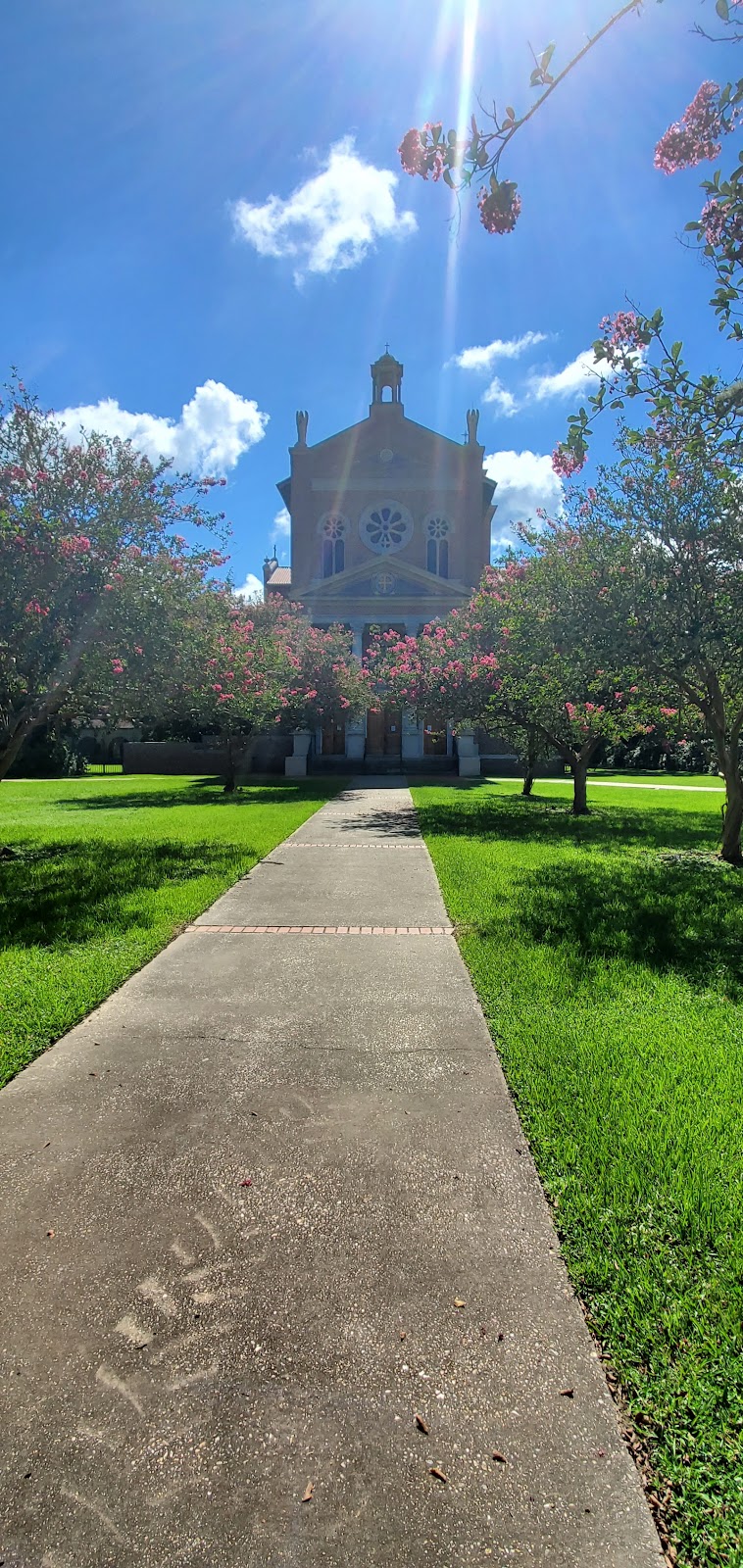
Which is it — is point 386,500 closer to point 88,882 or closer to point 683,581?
point 683,581

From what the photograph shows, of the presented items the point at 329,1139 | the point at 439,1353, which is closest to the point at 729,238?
the point at 329,1139

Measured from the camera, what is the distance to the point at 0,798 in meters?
21.7

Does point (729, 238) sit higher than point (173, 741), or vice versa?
point (729, 238)

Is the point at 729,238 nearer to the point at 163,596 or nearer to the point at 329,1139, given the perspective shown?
the point at 329,1139

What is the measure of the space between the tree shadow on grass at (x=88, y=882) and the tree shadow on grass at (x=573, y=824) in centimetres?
430

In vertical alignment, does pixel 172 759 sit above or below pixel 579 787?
above

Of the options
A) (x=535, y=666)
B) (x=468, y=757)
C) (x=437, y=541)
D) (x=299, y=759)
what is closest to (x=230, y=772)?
(x=299, y=759)

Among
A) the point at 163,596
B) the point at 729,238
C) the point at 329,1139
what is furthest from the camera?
the point at 163,596

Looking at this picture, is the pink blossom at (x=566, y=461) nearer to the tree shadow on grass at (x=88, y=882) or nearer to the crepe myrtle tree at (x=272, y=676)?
the tree shadow on grass at (x=88, y=882)

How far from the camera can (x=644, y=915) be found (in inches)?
278

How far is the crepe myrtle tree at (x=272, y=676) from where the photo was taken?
748 inches

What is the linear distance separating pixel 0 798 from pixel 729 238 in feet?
70.4

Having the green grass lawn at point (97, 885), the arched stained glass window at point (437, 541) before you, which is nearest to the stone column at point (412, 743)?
the arched stained glass window at point (437, 541)

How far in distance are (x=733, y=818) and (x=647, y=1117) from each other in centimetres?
851
